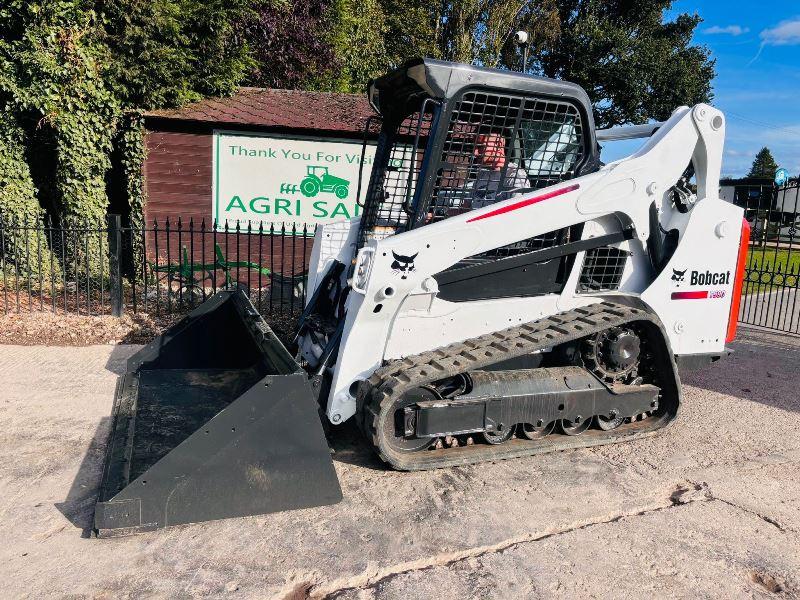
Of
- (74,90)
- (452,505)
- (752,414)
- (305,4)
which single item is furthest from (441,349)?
(305,4)

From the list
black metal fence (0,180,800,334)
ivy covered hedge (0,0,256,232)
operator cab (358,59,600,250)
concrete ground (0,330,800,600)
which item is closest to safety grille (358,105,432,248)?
operator cab (358,59,600,250)

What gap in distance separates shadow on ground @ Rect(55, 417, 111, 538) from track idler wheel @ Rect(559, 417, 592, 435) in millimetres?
2996

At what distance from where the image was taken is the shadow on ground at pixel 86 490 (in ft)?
11.4

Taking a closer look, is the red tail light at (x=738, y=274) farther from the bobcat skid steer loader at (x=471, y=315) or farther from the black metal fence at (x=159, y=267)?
the black metal fence at (x=159, y=267)

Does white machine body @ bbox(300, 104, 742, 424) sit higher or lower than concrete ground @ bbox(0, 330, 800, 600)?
higher

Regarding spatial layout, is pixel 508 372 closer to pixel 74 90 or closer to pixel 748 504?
pixel 748 504

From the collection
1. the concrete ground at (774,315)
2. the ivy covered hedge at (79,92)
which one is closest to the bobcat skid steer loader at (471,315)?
the concrete ground at (774,315)

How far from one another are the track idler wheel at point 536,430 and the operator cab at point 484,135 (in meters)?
1.32

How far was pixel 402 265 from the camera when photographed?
3945 mm

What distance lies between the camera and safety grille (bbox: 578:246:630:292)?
4848 mm

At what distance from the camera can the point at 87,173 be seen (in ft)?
35.0

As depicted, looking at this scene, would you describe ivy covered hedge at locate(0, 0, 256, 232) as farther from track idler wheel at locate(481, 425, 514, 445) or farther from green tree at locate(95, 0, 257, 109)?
track idler wheel at locate(481, 425, 514, 445)

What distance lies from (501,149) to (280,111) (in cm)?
803

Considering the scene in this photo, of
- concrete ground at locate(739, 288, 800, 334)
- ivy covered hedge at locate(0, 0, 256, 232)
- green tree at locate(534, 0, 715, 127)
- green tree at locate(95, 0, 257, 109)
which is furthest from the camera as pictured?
green tree at locate(534, 0, 715, 127)
